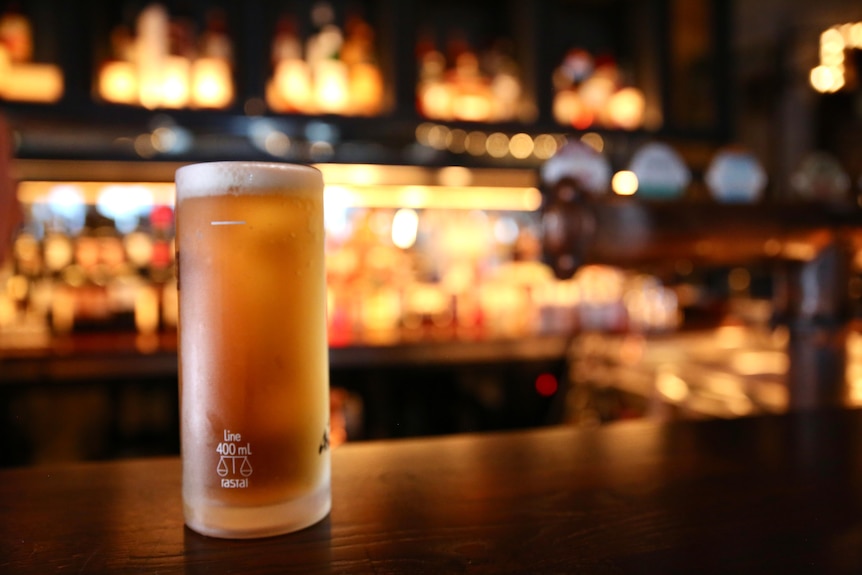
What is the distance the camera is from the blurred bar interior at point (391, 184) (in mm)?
2004

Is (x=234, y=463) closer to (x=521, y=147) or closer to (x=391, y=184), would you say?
(x=391, y=184)

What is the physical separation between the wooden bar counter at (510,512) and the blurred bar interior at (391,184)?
3.37 ft

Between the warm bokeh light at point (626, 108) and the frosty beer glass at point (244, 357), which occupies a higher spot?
the warm bokeh light at point (626, 108)

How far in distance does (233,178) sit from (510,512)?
0.26 meters

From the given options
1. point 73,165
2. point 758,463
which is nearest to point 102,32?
point 73,165

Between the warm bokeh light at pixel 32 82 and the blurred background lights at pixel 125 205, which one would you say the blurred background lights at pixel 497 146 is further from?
the warm bokeh light at pixel 32 82

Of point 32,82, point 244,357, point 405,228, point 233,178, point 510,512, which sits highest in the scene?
point 32,82

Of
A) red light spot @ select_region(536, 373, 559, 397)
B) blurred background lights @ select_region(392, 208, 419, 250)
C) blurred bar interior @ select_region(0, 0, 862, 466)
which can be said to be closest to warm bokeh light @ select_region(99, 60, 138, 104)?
blurred bar interior @ select_region(0, 0, 862, 466)

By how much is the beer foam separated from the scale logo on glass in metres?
0.14

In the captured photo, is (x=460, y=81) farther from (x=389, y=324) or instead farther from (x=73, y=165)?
(x=73, y=165)

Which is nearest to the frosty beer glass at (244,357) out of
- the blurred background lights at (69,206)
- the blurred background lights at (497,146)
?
the blurred background lights at (497,146)

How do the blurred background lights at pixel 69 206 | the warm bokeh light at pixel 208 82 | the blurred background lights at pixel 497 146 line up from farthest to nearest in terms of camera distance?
the blurred background lights at pixel 497 146 < the blurred background lights at pixel 69 206 < the warm bokeh light at pixel 208 82

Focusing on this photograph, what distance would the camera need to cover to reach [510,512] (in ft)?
1.35

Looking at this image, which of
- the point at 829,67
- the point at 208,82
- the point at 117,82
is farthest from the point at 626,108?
the point at 117,82
